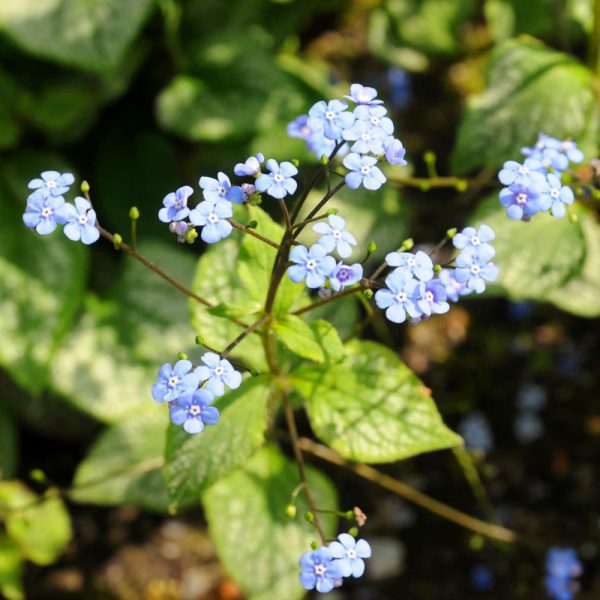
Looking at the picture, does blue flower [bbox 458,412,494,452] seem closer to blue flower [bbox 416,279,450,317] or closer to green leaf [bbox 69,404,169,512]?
green leaf [bbox 69,404,169,512]

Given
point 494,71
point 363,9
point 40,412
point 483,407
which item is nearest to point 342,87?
point 363,9

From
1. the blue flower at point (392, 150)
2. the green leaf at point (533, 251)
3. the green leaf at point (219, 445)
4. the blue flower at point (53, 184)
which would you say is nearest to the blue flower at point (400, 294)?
the blue flower at point (392, 150)

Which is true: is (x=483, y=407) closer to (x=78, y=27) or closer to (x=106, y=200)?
(x=106, y=200)

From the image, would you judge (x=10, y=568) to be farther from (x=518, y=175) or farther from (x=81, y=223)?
(x=518, y=175)

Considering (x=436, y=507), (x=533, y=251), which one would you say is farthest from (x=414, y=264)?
(x=436, y=507)

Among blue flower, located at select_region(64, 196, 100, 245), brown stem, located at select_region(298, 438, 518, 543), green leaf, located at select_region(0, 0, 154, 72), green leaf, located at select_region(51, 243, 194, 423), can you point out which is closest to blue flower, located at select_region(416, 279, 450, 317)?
blue flower, located at select_region(64, 196, 100, 245)

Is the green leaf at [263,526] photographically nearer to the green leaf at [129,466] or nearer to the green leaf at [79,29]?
the green leaf at [129,466]
